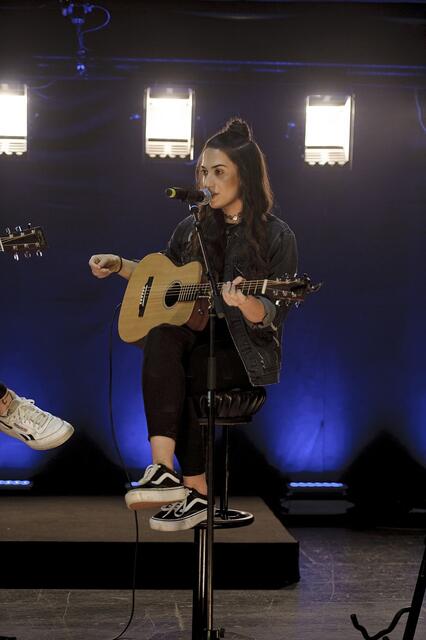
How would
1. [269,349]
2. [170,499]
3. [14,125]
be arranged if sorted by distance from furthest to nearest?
[14,125] → [269,349] → [170,499]

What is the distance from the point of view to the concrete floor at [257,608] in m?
3.24

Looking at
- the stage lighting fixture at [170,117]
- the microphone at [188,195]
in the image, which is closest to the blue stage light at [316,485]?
the stage lighting fixture at [170,117]

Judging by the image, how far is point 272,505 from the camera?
5449 millimetres

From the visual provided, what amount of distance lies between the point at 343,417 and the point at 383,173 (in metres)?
1.56

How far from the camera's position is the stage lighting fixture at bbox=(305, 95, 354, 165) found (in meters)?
5.36

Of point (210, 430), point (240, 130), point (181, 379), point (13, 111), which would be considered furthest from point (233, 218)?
point (13, 111)

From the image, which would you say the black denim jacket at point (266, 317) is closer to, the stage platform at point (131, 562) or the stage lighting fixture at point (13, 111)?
the stage platform at point (131, 562)

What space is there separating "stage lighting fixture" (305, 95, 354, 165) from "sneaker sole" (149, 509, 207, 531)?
3173 mm

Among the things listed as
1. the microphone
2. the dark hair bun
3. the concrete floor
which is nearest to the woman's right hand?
the microphone

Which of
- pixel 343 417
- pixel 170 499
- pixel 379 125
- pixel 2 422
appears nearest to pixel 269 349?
pixel 170 499

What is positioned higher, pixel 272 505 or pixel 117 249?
pixel 117 249

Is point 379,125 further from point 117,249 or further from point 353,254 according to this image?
point 117,249

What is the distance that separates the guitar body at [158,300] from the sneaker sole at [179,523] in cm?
62

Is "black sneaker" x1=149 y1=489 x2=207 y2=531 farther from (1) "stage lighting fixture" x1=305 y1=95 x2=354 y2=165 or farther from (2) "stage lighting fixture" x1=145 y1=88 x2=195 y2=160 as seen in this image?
(1) "stage lighting fixture" x1=305 y1=95 x2=354 y2=165
